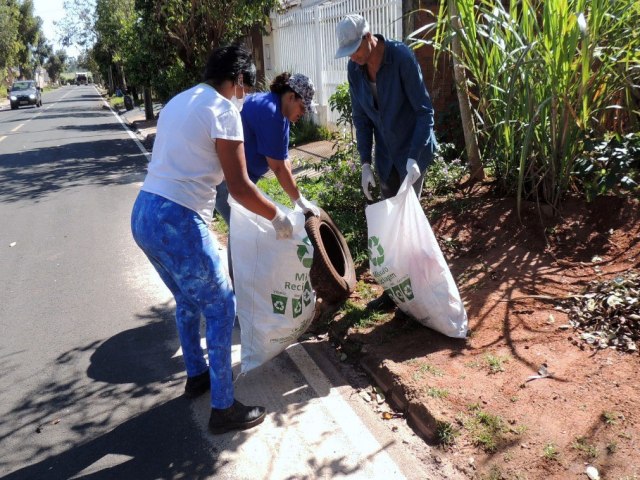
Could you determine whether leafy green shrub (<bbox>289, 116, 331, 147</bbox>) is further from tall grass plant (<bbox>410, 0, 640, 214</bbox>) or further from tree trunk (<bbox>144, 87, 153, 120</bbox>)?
tree trunk (<bbox>144, 87, 153, 120</bbox>)

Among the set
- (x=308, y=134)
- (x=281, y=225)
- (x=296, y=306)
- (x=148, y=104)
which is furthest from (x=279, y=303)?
(x=148, y=104)

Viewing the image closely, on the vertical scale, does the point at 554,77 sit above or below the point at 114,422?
above

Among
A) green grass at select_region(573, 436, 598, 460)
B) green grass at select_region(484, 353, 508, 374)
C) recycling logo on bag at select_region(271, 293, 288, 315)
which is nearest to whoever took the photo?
green grass at select_region(573, 436, 598, 460)

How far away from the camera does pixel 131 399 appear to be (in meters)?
3.54

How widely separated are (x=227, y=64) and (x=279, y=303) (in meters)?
1.37

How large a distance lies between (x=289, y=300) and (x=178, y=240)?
34.8 inches

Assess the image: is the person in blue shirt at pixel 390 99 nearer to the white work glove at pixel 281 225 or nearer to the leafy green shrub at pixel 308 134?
the white work glove at pixel 281 225

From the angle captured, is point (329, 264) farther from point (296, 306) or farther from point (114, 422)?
point (114, 422)

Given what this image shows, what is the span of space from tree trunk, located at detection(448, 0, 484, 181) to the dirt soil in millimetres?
781

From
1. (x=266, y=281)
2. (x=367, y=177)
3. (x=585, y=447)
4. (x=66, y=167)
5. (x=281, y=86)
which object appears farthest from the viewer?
(x=66, y=167)

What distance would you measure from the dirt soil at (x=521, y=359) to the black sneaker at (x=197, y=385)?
3.11 feet

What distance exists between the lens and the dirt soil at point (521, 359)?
8.87 feet

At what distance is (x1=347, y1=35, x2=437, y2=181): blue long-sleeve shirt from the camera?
147 inches

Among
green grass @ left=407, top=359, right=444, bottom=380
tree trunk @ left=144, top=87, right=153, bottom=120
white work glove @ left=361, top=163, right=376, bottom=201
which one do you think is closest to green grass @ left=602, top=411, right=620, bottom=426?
green grass @ left=407, top=359, right=444, bottom=380
